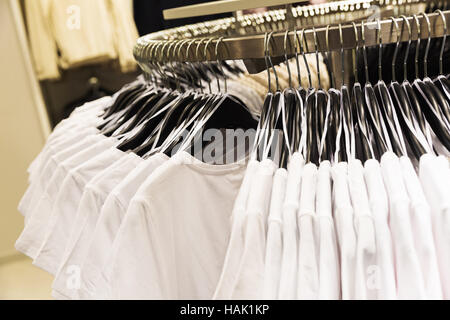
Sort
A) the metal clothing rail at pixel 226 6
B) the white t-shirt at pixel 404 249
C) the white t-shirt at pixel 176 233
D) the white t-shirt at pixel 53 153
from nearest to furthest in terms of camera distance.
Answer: the white t-shirt at pixel 404 249
the white t-shirt at pixel 176 233
the metal clothing rail at pixel 226 6
the white t-shirt at pixel 53 153

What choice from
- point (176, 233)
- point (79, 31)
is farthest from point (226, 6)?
point (79, 31)

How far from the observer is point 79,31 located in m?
1.97

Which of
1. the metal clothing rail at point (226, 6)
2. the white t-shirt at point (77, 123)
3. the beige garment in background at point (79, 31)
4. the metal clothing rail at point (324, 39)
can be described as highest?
the beige garment in background at point (79, 31)

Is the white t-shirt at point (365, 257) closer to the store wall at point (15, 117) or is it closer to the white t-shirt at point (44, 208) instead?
the white t-shirt at point (44, 208)

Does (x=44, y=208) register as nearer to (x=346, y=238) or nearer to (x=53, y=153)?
(x=53, y=153)

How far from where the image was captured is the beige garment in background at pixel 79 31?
1.96 m

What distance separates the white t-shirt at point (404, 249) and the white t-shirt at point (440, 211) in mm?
27

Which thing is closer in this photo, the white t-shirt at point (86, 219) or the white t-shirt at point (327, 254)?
the white t-shirt at point (327, 254)

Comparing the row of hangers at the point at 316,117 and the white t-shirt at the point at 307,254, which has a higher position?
the row of hangers at the point at 316,117

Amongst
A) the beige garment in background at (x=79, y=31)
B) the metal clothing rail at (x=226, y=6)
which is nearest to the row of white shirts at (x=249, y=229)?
the metal clothing rail at (x=226, y=6)

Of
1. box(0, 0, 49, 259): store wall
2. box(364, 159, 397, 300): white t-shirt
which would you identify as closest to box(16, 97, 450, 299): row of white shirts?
box(364, 159, 397, 300): white t-shirt

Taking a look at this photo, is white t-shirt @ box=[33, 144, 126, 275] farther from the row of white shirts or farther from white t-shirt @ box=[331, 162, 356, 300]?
white t-shirt @ box=[331, 162, 356, 300]

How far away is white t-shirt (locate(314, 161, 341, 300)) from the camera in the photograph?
42cm
